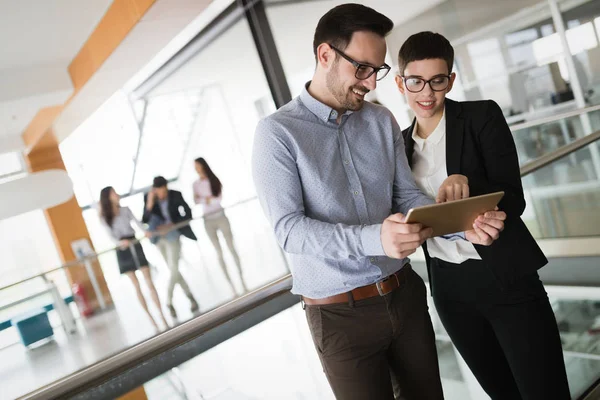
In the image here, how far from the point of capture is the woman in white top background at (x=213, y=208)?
6.86 m

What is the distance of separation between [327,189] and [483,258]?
0.49 meters

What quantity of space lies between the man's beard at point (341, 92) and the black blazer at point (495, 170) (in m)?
0.34

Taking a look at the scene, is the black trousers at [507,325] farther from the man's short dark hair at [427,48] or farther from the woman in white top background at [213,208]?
the woman in white top background at [213,208]

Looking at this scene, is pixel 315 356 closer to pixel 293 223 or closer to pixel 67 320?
pixel 293 223

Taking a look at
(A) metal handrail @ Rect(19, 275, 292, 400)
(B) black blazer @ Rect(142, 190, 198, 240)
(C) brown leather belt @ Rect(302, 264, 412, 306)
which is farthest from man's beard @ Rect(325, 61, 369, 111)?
(B) black blazer @ Rect(142, 190, 198, 240)

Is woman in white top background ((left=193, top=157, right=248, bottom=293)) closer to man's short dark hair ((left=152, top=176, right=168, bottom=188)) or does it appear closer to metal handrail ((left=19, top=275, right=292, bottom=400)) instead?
man's short dark hair ((left=152, top=176, right=168, bottom=188))

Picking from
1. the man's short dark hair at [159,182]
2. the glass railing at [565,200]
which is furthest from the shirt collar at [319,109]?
the man's short dark hair at [159,182]

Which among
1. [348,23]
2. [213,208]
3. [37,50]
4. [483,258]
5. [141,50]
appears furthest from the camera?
[213,208]

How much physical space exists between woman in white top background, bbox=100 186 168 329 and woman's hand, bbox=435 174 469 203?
3.62 metres

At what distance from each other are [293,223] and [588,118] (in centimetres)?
494

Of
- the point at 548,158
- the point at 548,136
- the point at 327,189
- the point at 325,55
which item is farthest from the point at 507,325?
the point at 548,136

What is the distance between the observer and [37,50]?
4359mm

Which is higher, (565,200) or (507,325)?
(507,325)

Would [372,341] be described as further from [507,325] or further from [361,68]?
[361,68]
